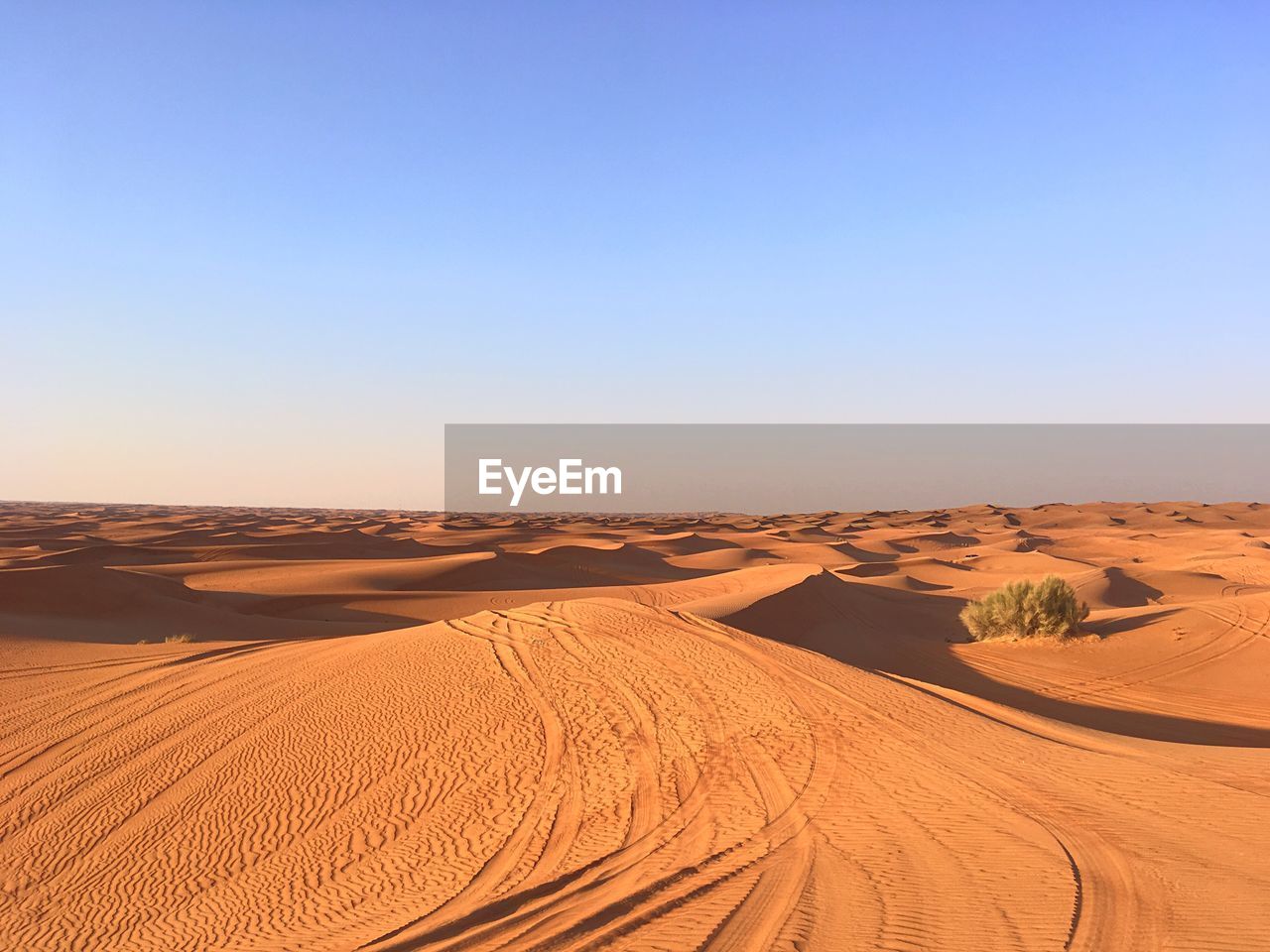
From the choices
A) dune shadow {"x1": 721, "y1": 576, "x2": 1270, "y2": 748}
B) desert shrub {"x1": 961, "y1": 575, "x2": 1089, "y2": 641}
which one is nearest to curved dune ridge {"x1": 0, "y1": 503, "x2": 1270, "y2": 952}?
dune shadow {"x1": 721, "y1": 576, "x2": 1270, "y2": 748}

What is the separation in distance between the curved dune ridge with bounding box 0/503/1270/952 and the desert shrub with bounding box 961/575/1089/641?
0.55 m

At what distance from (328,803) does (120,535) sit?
67.5 meters

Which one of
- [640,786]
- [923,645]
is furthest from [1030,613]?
[640,786]

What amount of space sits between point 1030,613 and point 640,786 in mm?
14090

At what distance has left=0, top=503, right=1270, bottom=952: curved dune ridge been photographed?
5.86 meters

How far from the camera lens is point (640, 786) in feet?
29.5

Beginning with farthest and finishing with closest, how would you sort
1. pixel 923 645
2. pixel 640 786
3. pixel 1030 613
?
pixel 923 645
pixel 1030 613
pixel 640 786

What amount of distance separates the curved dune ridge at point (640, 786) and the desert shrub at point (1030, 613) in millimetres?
553

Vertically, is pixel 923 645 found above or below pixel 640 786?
below

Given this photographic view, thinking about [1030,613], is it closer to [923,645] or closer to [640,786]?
[923,645]

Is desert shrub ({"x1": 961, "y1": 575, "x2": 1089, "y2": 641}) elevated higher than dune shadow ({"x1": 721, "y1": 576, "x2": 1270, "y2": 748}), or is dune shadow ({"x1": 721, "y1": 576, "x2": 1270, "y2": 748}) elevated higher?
desert shrub ({"x1": 961, "y1": 575, "x2": 1089, "y2": 641})

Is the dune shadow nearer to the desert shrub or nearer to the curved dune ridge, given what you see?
the curved dune ridge

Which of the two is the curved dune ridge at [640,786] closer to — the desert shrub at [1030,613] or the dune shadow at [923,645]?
the dune shadow at [923,645]

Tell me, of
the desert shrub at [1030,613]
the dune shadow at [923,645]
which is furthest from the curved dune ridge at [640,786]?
the desert shrub at [1030,613]
